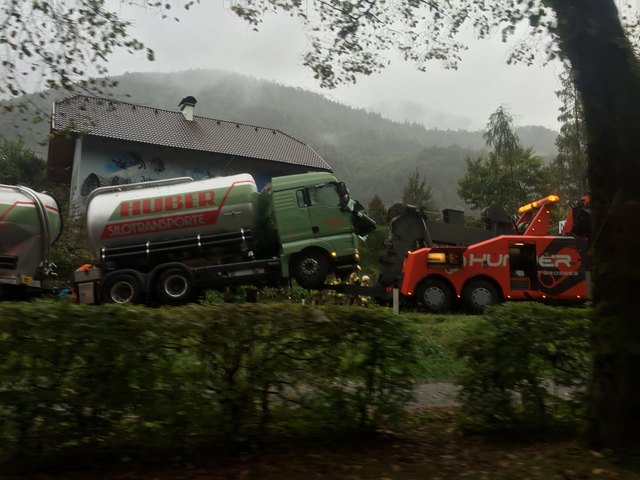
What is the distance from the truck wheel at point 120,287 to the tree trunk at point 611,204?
39.4 ft

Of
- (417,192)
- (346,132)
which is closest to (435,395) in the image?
(417,192)

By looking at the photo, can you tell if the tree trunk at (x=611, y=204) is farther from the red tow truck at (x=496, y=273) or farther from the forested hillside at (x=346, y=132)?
the forested hillside at (x=346, y=132)

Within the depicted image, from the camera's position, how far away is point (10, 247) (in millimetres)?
14352

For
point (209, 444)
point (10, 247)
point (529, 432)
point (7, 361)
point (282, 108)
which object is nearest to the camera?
point (7, 361)

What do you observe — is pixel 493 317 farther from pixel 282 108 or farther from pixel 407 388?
pixel 282 108

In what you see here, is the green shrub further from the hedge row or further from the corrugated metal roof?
the corrugated metal roof

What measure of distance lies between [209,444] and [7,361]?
1.58 meters

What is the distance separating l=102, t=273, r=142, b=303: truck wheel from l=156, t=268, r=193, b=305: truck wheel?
0.58 metres

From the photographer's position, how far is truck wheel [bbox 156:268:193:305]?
566 inches

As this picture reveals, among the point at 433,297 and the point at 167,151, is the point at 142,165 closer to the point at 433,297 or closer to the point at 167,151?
the point at 167,151

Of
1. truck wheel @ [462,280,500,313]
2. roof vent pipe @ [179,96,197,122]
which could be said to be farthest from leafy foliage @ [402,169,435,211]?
truck wheel @ [462,280,500,313]

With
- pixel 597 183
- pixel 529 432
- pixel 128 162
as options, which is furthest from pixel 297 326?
pixel 128 162

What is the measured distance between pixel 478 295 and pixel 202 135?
23349 mm

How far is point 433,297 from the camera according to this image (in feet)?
47.6
